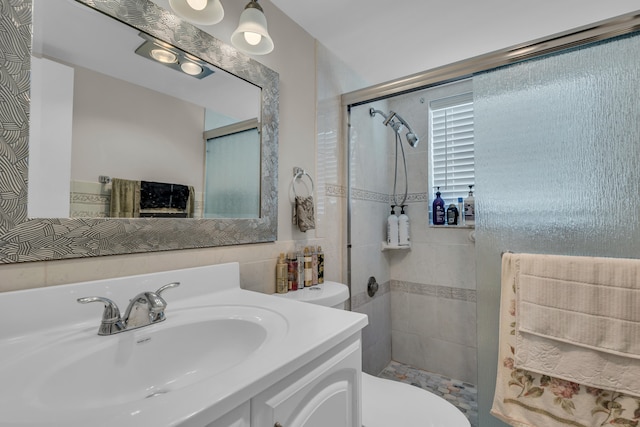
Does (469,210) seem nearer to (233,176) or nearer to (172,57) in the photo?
(233,176)

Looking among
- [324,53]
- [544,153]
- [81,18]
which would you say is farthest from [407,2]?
[81,18]

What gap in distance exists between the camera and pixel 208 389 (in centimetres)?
45

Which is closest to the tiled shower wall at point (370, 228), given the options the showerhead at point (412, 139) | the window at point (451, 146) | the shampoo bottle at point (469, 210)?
the showerhead at point (412, 139)

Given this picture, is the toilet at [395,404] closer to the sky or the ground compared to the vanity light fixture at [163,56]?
closer to the ground

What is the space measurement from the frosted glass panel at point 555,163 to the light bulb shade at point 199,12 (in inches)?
43.9

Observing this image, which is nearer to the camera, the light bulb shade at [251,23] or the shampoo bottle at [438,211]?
the light bulb shade at [251,23]

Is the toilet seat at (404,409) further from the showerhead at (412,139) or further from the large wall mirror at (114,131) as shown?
the showerhead at (412,139)

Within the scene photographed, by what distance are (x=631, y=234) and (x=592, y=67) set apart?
629 mm

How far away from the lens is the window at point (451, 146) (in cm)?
205

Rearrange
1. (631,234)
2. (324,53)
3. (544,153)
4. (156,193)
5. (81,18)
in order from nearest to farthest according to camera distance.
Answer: (81,18) → (156,193) → (631,234) → (544,153) → (324,53)

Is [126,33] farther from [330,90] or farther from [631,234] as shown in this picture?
[631,234]

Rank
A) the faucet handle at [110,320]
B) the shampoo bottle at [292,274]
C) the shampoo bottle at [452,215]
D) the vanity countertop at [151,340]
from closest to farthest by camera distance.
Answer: the vanity countertop at [151,340] < the faucet handle at [110,320] < the shampoo bottle at [292,274] < the shampoo bottle at [452,215]

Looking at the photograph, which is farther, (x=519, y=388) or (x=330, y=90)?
(x=330, y=90)

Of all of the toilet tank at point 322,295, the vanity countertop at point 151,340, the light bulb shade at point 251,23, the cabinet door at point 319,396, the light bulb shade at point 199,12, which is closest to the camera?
the vanity countertop at point 151,340
